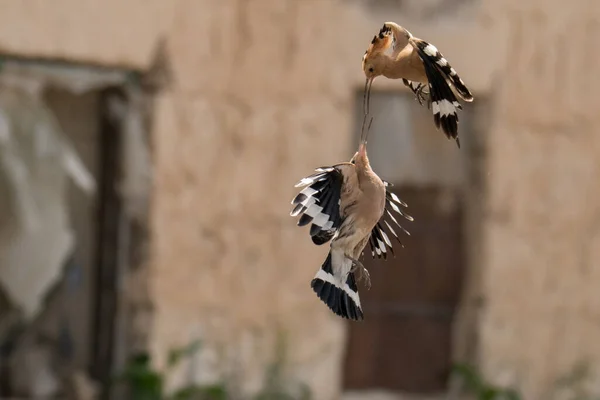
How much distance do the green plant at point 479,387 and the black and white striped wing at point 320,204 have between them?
511 centimetres

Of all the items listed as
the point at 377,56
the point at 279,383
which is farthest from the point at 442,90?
the point at 279,383

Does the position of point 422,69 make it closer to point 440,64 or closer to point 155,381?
point 440,64

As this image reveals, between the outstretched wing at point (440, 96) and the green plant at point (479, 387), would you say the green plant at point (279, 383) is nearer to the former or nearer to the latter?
the green plant at point (479, 387)

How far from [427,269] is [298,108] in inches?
44.5

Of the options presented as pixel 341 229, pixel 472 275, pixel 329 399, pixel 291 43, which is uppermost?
pixel 291 43

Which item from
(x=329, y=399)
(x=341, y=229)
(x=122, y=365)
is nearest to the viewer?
(x=341, y=229)

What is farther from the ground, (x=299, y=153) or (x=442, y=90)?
(x=442, y=90)

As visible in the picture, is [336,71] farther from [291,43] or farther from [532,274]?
[532,274]

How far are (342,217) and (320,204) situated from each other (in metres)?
0.05

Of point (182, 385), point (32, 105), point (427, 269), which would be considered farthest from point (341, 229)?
point (427, 269)

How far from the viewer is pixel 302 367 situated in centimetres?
677

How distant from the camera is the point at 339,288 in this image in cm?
209

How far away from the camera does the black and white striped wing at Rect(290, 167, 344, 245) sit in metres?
2.03

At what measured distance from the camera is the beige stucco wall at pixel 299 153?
623cm
